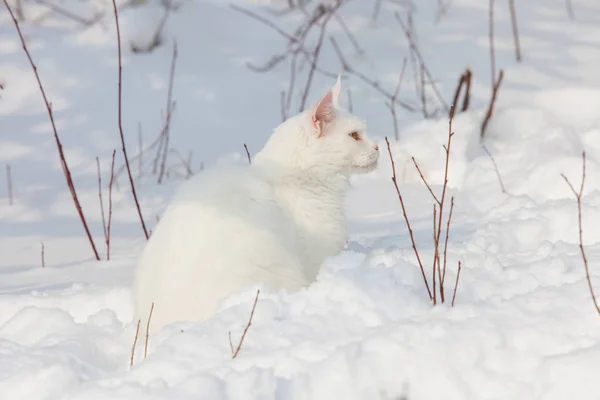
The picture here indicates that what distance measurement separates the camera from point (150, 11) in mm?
6957

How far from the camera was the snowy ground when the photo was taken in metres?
2.38

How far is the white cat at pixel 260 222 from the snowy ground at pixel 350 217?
0.15 metres

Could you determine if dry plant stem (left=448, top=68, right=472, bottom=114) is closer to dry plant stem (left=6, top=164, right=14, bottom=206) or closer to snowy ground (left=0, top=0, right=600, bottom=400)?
snowy ground (left=0, top=0, right=600, bottom=400)

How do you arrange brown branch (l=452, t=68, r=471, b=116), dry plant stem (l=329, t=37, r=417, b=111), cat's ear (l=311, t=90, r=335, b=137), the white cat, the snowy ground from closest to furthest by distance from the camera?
the snowy ground → the white cat → cat's ear (l=311, t=90, r=335, b=137) → brown branch (l=452, t=68, r=471, b=116) → dry plant stem (l=329, t=37, r=417, b=111)

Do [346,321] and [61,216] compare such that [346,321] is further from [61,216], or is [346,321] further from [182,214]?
[61,216]

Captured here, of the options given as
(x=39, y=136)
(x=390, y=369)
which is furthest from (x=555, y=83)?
(x=390, y=369)

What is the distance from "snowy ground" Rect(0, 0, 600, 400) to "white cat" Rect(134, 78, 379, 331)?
0.50ft

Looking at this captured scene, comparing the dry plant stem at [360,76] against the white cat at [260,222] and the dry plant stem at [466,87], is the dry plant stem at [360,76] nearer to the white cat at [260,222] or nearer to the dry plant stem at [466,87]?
the dry plant stem at [466,87]

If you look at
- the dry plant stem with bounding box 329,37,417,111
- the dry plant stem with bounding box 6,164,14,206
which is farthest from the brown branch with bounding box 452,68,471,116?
the dry plant stem with bounding box 6,164,14,206

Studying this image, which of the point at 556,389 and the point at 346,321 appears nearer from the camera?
the point at 556,389

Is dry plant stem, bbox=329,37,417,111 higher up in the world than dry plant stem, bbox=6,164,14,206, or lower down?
higher up

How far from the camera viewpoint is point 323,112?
3559 mm

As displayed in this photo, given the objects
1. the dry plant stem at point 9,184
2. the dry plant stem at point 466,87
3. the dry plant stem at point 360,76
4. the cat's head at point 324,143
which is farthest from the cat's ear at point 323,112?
the dry plant stem at point 360,76

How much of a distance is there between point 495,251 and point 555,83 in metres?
3.35
